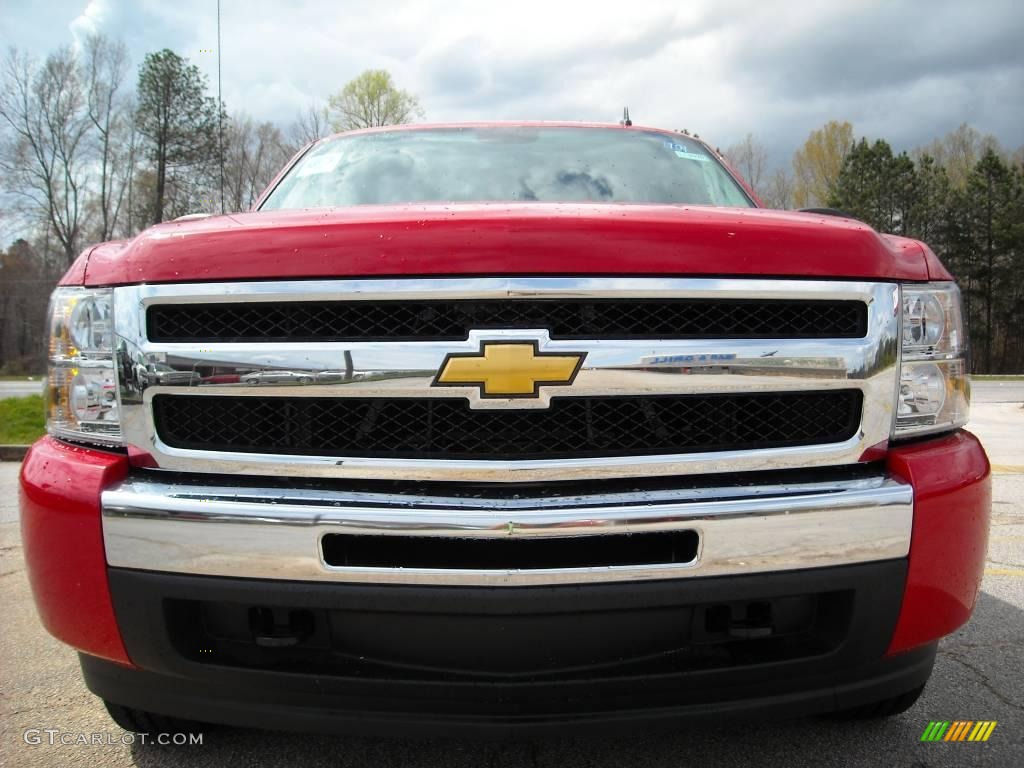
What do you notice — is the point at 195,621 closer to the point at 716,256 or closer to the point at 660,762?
the point at 660,762

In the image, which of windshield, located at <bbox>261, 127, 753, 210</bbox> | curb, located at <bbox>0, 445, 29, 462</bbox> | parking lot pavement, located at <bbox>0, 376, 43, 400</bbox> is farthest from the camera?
parking lot pavement, located at <bbox>0, 376, 43, 400</bbox>

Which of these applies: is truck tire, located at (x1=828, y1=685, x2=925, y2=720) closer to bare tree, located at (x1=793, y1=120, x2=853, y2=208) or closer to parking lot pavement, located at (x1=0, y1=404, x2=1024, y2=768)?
parking lot pavement, located at (x1=0, y1=404, x2=1024, y2=768)

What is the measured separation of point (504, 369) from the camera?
1486 millimetres

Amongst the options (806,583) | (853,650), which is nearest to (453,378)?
(806,583)

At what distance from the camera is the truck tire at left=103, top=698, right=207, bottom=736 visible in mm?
1947

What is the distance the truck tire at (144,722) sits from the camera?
6.39 feet

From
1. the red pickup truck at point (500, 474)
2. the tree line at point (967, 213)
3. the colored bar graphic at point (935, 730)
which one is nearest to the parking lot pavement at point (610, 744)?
the colored bar graphic at point (935, 730)

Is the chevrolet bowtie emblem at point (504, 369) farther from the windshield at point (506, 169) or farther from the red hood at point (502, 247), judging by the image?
the windshield at point (506, 169)

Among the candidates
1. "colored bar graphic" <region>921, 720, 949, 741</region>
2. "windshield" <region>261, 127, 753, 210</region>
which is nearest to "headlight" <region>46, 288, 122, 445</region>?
"windshield" <region>261, 127, 753, 210</region>

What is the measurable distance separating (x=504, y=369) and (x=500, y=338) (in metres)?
0.06

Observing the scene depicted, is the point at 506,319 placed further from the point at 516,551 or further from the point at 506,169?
the point at 506,169

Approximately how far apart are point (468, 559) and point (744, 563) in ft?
1.82

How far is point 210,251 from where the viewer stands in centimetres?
156

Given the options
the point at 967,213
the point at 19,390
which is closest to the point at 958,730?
the point at 19,390
